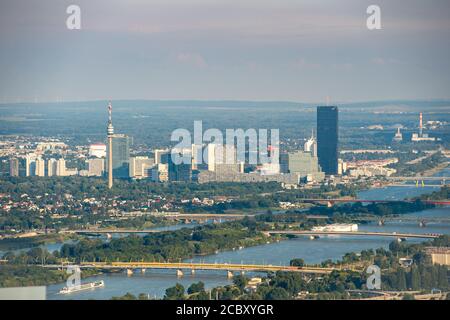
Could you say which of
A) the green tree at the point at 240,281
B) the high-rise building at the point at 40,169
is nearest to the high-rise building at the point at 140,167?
the high-rise building at the point at 40,169

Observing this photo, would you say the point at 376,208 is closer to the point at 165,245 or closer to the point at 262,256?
the point at 165,245

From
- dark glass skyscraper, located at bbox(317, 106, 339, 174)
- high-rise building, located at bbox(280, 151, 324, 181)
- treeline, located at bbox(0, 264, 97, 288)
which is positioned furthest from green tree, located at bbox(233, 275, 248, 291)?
dark glass skyscraper, located at bbox(317, 106, 339, 174)

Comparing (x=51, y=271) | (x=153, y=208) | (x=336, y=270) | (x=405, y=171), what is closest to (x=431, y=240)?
(x=336, y=270)

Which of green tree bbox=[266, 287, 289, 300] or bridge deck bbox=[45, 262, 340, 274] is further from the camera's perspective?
bridge deck bbox=[45, 262, 340, 274]

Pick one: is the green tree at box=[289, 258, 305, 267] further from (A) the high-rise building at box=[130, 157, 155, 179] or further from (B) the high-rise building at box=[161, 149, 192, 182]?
(A) the high-rise building at box=[130, 157, 155, 179]

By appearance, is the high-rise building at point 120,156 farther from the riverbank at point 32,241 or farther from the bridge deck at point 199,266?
the bridge deck at point 199,266

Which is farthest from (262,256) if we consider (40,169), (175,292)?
(40,169)
